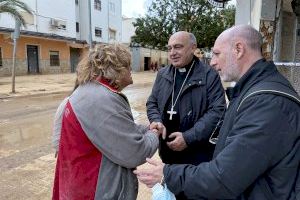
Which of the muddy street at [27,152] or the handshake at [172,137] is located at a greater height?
the handshake at [172,137]

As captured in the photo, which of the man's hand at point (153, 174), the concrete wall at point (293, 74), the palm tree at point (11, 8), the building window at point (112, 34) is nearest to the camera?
the man's hand at point (153, 174)

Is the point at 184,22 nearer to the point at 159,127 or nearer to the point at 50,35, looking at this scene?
the point at 50,35

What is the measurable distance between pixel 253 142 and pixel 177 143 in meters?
1.52

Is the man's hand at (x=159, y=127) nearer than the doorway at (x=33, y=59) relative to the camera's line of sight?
Yes

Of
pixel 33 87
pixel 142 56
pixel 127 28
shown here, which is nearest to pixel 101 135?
pixel 33 87

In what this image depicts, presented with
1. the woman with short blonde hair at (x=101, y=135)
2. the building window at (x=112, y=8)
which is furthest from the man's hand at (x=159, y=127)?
the building window at (x=112, y=8)

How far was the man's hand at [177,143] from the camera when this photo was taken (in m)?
3.02

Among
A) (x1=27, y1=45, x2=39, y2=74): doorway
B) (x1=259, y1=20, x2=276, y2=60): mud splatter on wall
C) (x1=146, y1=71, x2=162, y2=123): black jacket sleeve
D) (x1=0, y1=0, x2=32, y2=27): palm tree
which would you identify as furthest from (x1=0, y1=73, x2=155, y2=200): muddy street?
(x1=27, y1=45, x2=39, y2=74): doorway

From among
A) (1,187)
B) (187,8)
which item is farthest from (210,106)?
(187,8)

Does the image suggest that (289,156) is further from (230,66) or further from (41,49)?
(41,49)

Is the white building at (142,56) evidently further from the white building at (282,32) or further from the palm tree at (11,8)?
the white building at (282,32)

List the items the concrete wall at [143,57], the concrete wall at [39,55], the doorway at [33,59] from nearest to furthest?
1. the concrete wall at [39,55]
2. the doorway at [33,59]
3. the concrete wall at [143,57]

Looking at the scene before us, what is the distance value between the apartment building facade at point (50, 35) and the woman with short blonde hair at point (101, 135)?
77.8 ft

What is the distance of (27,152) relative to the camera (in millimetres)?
6629
